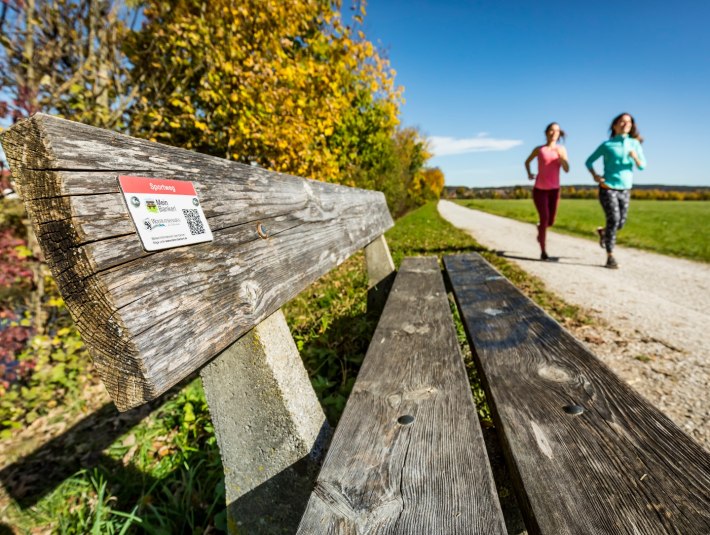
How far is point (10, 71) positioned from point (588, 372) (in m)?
4.76

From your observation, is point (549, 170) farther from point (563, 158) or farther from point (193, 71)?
point (193, 71)

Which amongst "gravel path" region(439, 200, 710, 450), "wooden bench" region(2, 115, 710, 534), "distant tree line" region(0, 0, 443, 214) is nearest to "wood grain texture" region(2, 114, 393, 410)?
"wooden bench" region(2, 115, 710, 534)

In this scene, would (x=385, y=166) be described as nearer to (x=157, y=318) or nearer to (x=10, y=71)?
(x=10, y=71)

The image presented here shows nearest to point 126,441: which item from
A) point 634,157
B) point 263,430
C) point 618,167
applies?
point 263,430

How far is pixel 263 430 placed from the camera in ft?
2.87

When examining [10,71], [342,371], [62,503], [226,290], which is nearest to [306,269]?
[226,290]

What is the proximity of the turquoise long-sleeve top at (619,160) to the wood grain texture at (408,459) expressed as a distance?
5548mm

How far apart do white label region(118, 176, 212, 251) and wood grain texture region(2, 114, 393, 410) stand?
0.02m

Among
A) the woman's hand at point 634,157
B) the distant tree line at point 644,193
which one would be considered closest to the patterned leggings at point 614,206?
the woman's hand at point 634,157

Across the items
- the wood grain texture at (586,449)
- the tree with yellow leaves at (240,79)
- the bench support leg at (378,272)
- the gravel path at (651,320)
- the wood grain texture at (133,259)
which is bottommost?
the gravel path at (651,320)

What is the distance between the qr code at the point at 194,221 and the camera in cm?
72

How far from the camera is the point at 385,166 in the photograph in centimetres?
1783

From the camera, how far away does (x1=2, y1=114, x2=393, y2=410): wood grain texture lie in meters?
0.54

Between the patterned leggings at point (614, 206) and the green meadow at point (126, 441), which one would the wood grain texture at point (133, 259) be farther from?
the patterned leggings at point (614, 206)
